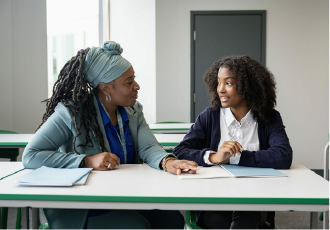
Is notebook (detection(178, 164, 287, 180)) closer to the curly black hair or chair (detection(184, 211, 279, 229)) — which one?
chair (detection(184, 211, 279, 229))

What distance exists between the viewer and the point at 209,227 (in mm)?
1686

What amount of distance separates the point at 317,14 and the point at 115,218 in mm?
4893

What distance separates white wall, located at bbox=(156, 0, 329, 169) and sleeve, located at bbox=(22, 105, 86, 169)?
3.73 metres

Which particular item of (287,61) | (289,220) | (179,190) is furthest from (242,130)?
(287,61)

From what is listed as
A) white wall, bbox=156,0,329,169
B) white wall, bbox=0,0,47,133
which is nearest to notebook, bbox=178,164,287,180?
white wall, bbox=0,0,47,133

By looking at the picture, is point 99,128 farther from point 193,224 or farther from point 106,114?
point 193,224

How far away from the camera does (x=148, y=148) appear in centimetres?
195

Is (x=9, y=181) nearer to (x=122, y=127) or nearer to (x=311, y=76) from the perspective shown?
(x=122, y=127)

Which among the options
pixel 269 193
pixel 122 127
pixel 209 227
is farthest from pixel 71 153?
pixel 269 193

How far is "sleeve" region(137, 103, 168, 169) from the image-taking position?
1804 mm

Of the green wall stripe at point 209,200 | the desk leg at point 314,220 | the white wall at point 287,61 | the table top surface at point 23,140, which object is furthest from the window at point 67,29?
the desk leg at point 314,220

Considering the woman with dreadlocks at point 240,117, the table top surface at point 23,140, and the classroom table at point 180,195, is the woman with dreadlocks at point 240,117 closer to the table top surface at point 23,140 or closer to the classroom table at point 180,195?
the classroom table at point 180,195

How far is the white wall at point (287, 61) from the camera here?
5.36 m

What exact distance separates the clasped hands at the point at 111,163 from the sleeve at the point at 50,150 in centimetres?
5
